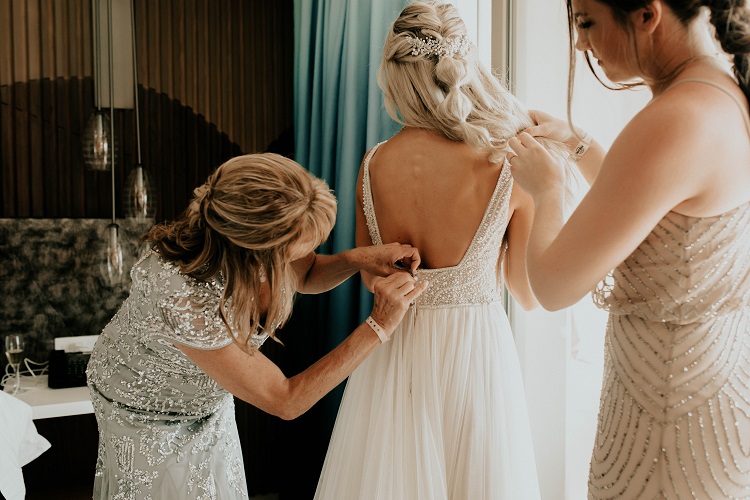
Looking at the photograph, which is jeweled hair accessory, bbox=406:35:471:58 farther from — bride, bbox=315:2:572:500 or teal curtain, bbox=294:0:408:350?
teal curtain, bbox=294:0:408:350

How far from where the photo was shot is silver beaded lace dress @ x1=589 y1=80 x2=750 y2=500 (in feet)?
2.69

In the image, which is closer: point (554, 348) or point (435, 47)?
point (435, 47)

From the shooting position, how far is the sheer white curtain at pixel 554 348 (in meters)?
1.63

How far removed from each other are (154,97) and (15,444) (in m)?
1.61

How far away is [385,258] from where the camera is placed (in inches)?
59.4

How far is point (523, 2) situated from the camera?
1.74 m

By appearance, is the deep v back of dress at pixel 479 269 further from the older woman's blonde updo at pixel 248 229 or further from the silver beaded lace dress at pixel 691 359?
the silver beaded lace dress at pixel 691 359

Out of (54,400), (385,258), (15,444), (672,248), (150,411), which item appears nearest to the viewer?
(672,248)

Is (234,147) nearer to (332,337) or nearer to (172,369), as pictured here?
(332,337)

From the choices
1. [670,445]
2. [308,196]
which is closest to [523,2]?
[308,196]

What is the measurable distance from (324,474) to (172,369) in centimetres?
48

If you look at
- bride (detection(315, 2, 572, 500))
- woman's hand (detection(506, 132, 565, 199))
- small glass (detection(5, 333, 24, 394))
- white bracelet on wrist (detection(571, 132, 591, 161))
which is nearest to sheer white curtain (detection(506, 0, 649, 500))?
bride (detection(315, 2, 572, 500))

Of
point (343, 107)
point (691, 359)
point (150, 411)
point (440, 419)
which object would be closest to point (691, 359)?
point (691, 359)

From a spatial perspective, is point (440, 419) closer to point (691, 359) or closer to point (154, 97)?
point (691, 359)
